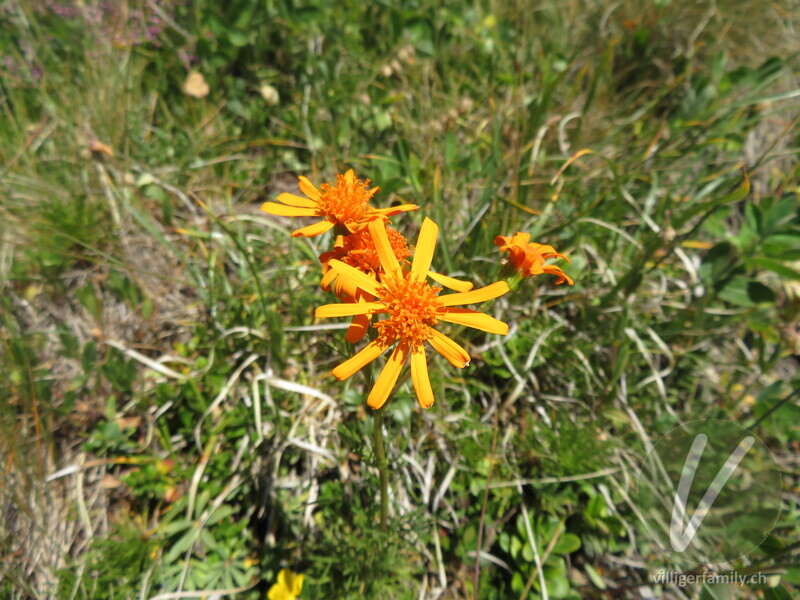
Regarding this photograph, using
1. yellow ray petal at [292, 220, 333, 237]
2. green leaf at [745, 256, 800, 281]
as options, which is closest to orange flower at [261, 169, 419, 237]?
yellow ray petal at [292, 220, 333, 237]

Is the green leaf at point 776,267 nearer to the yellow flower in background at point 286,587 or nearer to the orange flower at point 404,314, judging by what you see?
the orange flower at point 404,314

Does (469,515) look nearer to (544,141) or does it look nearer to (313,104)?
(544,141)

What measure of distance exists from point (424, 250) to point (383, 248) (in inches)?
5.6

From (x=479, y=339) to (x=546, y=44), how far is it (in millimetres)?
2409

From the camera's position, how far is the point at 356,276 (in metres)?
1.34

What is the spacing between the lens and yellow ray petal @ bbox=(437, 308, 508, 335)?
1.34 m

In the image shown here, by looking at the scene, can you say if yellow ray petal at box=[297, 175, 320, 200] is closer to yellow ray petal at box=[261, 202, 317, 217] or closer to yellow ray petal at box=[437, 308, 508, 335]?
yellow ray petal at box=[261, 202, 317, 217]

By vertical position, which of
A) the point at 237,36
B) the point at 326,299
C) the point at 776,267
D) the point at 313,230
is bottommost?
the point at 326,299

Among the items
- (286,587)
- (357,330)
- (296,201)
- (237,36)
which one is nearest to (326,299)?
(296,201)

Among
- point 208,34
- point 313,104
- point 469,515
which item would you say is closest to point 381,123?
point 313,104

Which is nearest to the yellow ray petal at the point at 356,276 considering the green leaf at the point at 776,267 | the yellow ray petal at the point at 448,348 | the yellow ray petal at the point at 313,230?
the yellow ray petal at the point at 313,230

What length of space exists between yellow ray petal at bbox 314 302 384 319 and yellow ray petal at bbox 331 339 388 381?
0.09 m

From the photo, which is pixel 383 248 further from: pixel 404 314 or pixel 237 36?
pixel 237 36

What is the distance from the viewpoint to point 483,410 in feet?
7.91
